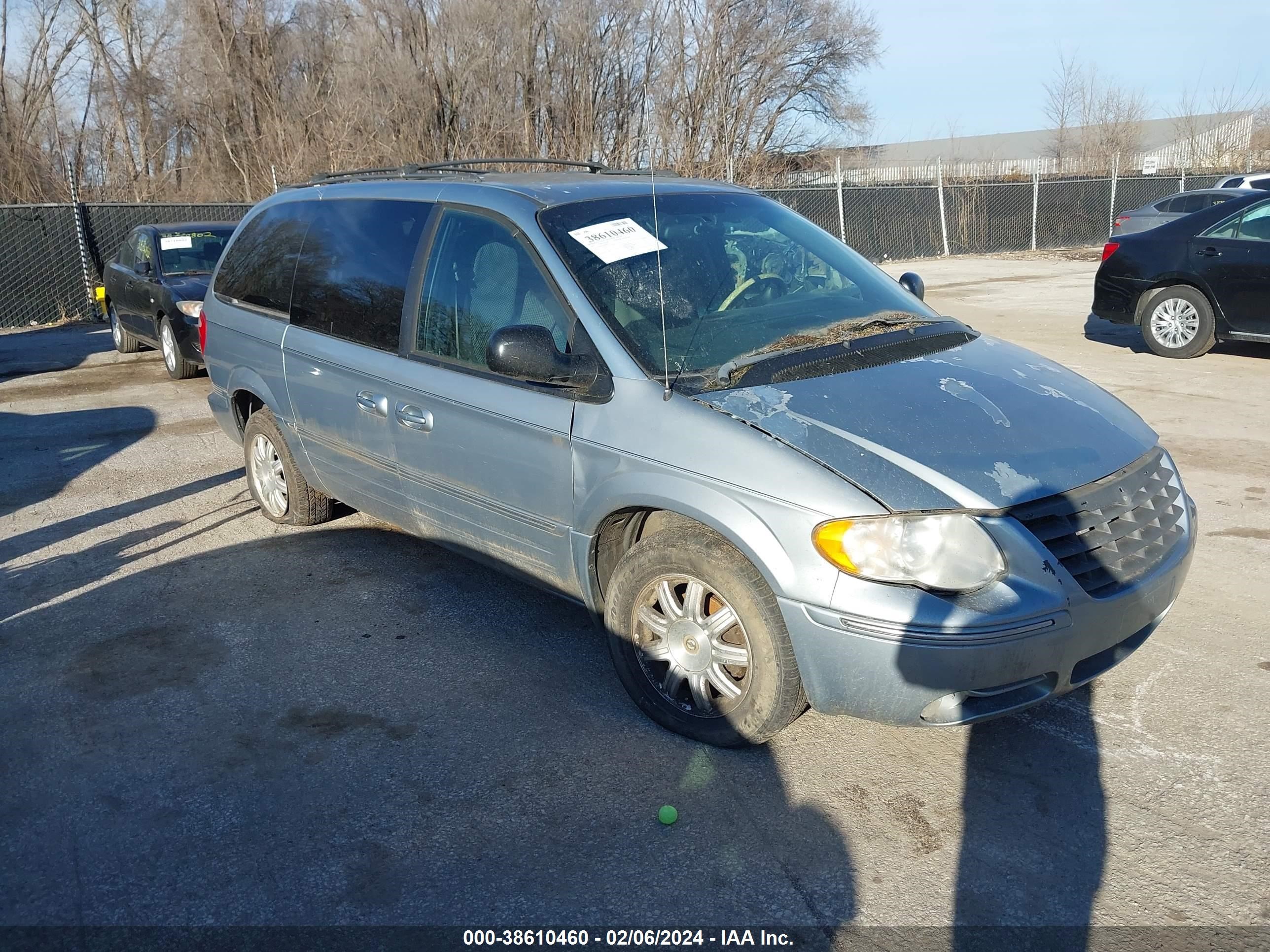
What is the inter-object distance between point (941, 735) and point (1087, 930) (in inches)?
39.8

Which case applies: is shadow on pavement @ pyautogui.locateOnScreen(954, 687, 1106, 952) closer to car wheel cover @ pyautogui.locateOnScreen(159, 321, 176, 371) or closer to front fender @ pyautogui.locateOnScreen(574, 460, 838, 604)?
front fender @ pyautogui.locateOnScreen(574, 460, 838, 604)

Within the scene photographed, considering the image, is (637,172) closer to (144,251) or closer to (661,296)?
(661,296)

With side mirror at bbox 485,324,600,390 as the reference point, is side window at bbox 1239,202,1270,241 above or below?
above

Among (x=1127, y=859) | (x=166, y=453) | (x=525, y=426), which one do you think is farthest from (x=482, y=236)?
(x=166, y=453)

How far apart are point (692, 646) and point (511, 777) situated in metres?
0.74

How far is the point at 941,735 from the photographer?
3.64 meters

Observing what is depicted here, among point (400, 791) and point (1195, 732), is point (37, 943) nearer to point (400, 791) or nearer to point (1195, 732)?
point (400, 791)

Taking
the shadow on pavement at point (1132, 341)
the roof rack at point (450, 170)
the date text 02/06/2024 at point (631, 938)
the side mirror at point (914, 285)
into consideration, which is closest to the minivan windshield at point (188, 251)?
the roof rack at point (450, 170)

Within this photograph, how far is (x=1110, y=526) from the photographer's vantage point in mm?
3305

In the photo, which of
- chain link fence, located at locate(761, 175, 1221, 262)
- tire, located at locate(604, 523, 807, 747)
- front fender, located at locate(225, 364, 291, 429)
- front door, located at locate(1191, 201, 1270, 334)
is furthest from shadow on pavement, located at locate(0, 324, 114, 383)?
chain link fence, located at locate(761, 175, 1221, 262)

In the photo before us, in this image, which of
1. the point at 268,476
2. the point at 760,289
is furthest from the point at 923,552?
the point at 268,476

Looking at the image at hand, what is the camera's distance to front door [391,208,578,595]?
3.88 meters

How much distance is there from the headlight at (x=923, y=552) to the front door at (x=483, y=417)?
1.15m

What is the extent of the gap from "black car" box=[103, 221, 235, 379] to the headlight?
30.6 ft
